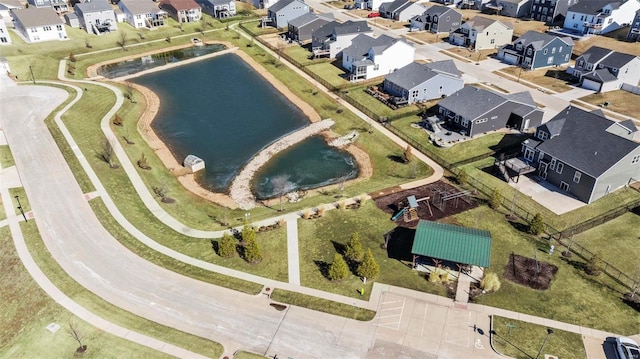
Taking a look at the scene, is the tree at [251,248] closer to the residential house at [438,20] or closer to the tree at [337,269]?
the tree at [337,269]

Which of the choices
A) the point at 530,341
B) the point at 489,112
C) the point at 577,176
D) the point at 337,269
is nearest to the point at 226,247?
the point at 337,269

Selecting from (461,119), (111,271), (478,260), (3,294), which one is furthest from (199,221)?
(461,119)

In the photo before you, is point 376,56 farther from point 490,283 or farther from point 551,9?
point 551,9

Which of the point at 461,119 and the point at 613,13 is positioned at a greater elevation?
the point at 613,13

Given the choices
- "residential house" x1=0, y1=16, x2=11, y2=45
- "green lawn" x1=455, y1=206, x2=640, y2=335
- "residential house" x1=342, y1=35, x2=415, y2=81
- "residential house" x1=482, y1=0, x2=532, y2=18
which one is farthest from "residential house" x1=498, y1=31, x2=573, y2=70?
"residential house" x1=0, y1=16, x2=11, y2=45

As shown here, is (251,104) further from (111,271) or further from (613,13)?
(613,13)

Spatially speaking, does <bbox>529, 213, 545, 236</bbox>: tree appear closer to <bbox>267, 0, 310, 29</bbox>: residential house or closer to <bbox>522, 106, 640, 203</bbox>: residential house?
<bbox>522, 106, 640, 203</bbox>: residential house

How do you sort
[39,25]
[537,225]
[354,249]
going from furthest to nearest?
1. [39,25]
2. [537,225]
3. [354,249]
